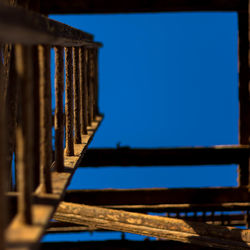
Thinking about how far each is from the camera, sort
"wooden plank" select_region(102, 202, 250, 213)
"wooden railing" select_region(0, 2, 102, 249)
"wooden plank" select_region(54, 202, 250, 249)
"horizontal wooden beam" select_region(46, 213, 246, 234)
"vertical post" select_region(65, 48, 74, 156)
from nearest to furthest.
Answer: "wooden railing" select_region(0, 2, 102, 249) < "vertical post" select_region(65, 48, 74, 156) < "wooden plank" select_region(54, 202, 250, 249) < "wooden plank" select_region(102, 202, 250, 213) < "horizontal wooden beam" select_region(46, 213, 246, 234)

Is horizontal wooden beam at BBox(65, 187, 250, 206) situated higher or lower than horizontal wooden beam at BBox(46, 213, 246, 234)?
higher

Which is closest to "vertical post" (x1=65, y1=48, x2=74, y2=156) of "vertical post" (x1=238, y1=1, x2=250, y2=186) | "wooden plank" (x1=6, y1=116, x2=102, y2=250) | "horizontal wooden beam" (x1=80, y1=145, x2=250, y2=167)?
"wooden plank" (x1=6, y1=116, x2=102, y2=250)

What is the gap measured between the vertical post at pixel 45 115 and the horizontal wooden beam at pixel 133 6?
Answer: 5.73m

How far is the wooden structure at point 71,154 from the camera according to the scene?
7.44ft

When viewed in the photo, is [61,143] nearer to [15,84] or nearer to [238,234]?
[15,84]

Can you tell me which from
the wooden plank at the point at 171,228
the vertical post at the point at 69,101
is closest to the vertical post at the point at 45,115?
the vertical post at the point at 69,101

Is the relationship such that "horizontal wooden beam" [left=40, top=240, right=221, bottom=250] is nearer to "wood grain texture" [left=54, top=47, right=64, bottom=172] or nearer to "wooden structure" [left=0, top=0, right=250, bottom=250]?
"wooden structure" [left=0, top=0, right=250, bottom=250]

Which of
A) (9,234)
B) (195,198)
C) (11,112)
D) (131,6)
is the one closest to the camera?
(9,234)

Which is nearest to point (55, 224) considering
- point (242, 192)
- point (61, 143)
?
point (242, 192)

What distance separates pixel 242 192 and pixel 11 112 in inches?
162

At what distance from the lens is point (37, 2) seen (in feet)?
17.5

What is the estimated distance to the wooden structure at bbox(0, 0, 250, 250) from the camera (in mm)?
2268

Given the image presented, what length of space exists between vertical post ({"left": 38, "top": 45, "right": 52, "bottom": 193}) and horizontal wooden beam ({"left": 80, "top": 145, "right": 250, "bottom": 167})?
5533mm

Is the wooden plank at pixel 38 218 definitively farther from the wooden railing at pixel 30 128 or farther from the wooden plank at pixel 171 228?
the wooden plank at pixel 171 228
